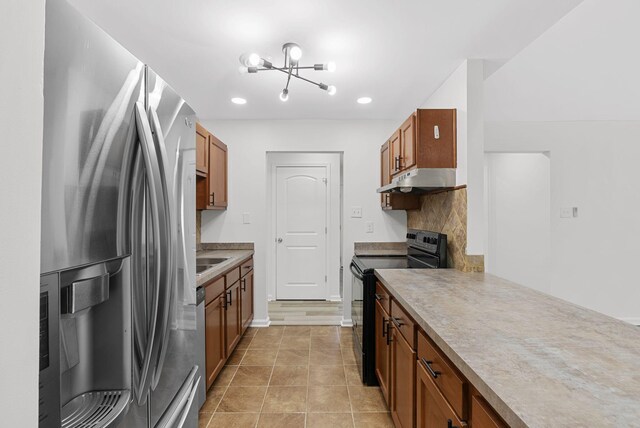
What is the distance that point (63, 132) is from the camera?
63 cm

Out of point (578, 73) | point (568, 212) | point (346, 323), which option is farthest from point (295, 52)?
point (568, 212)

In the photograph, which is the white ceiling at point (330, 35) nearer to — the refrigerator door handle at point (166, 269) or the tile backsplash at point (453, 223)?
the tile backsplash at point (453, 223)

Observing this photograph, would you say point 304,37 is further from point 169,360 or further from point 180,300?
point 169,360

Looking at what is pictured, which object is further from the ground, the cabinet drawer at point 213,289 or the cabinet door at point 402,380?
the cabinet drawer at point 213,289

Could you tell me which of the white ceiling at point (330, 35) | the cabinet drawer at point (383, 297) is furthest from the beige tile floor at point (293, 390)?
the white ceiling at point (330, 35)

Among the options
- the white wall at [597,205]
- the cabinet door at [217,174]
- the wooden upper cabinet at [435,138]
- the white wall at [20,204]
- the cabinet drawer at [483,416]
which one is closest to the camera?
the white wall at [20,204]

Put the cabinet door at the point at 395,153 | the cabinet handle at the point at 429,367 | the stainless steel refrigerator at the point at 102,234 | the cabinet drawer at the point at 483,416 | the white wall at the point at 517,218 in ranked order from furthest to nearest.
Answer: the white wall at the point at 517,218 → the cabinet door at the point at 395,153 → the cabinet handle at the point at 429,367 → the cabinet drawer at the point at 483,416 → the stainless steel refrigerator at the point at 102,234

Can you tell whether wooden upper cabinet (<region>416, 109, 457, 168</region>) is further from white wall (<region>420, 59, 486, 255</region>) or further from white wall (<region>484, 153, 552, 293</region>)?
white wall (<region>484, 153, 552, 293</region>)

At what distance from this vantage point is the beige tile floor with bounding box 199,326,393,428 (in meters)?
2.09

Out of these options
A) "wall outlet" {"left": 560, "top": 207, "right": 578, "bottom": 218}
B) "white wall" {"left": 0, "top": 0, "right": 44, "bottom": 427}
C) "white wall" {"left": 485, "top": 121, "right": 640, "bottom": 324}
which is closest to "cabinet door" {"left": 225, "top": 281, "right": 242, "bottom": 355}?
"white wall" {"left": 0, "top": 0, "right": 44, "bottom": 427}

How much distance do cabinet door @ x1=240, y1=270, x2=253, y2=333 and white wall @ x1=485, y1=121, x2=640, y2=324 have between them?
306 centimetres

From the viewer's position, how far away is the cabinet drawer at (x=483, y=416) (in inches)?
31.4

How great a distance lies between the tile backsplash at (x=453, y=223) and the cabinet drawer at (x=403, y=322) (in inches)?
28.3

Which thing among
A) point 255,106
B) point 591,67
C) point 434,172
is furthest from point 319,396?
point 591,67
